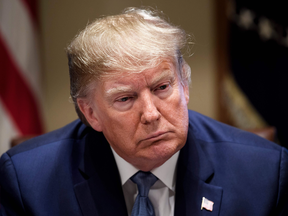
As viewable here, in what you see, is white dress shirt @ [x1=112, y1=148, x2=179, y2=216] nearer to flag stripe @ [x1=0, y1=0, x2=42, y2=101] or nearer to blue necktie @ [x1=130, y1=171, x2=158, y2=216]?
blue necktie @ [x1=130, y1=171, x2=158, y2=216]

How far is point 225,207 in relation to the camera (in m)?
1.42

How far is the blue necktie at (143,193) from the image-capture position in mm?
1411

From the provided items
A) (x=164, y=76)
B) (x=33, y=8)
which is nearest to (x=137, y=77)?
(x=164, y=76)

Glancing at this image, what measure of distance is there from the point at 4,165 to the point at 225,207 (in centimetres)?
107

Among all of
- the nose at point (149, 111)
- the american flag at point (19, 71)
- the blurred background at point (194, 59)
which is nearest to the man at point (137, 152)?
the nose at point (149, 111)

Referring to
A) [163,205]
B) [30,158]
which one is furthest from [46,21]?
[163,205]

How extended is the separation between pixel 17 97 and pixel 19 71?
0.24 meters

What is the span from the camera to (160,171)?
58.4 inches

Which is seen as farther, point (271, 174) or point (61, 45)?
point (61, 45)

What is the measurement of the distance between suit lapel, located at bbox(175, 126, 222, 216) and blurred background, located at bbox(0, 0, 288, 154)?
1385mm

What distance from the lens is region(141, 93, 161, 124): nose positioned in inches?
49.1

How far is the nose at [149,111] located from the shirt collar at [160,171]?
31cm

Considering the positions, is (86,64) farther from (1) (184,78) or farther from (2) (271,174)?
(2) (271,174)

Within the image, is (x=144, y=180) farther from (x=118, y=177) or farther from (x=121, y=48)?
(x=121, y=48)
